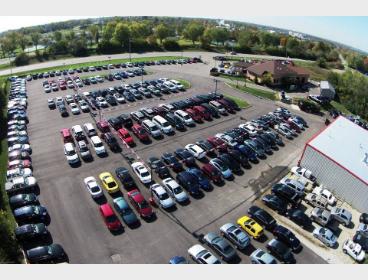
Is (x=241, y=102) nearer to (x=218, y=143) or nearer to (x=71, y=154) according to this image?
(x=218, y=143)

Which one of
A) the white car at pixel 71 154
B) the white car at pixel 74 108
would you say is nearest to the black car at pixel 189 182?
the white car at pixel 71 154

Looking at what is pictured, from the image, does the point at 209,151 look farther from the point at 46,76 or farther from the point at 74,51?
the point at 74,51

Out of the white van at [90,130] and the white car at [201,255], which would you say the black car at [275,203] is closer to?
the white car at [201,255]

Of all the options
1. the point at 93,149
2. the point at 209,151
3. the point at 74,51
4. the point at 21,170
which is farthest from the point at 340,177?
the point at 74,51

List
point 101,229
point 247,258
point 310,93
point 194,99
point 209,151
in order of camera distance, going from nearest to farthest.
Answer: point 247,258 < point 101,229 < point 209,151 < point 194,99 < point 310,93

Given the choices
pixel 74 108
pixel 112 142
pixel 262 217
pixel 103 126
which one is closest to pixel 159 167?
pixel 112 142

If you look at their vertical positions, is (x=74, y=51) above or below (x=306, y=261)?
above
